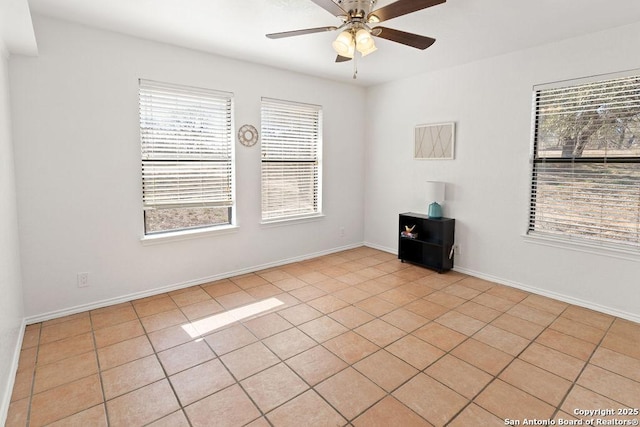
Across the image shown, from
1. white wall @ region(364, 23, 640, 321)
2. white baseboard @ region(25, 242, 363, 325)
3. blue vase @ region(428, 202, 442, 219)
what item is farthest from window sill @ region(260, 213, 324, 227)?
blue vase @ region(428, 202, 442, 219)

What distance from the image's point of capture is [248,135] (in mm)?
4090

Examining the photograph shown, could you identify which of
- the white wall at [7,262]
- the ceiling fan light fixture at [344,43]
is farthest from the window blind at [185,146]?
the ceiling fan light fixture at [344,43]

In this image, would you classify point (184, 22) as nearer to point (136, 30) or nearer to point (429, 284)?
point (136, 30)

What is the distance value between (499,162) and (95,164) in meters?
4.17

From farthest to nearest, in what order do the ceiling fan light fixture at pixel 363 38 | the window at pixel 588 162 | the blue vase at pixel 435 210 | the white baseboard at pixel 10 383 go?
the blue vase at pixel 435 210 → the window at pixel 588 162 → the ceiling fan light fixture at pixel 363 38 → the white baseboard at pixel 10 383

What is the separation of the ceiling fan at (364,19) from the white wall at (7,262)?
79.9 inches

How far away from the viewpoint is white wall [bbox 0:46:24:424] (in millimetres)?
1997

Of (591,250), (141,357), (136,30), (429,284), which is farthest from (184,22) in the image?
(591,250)

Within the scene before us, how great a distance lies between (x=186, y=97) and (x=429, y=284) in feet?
11.1

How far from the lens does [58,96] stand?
2.89 metres

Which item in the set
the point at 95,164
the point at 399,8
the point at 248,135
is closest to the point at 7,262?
the point at 95,164

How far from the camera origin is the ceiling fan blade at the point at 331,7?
2.03 meters

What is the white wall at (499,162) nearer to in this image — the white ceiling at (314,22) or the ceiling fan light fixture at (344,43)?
the white ceiling at (314,22)

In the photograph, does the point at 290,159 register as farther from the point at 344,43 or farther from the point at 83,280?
the point at 83,280
